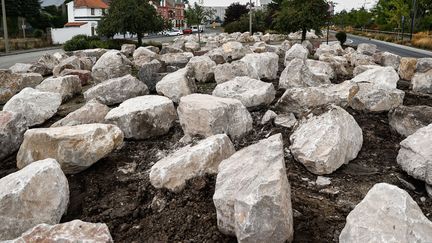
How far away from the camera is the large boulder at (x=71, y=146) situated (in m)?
4.84

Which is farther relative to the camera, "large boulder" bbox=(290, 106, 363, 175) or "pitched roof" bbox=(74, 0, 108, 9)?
"pitched roof" bbox=(74, 0, 108, 9)

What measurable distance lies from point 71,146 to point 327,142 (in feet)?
9.74

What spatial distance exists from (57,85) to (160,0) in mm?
80991

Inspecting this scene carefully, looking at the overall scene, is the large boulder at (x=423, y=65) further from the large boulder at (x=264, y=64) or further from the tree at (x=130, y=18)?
the tree at (x=130, y=18)

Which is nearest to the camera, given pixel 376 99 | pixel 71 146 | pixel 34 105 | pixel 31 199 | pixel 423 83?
pixel 31 199

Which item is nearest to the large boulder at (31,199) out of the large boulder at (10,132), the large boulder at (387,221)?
the large boulder at (10,132)

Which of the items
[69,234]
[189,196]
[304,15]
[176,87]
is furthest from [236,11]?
[69,234]

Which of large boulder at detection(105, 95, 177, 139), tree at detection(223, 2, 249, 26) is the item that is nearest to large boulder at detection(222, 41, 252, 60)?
large boulder at detection(105, 95, 177, 139)

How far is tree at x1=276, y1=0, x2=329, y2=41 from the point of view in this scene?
19844 mm

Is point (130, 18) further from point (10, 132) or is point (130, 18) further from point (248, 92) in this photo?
point (10, 132)

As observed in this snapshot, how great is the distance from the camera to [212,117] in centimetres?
532

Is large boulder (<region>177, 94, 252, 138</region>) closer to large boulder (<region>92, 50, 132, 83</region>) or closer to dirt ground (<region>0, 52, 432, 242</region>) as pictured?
dirt ground (<region>0, 52, 432, 242</region>)

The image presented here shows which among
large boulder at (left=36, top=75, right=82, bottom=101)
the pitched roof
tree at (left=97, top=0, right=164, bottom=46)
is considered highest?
the pitched roof

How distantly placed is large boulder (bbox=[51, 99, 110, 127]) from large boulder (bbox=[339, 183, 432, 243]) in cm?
440
